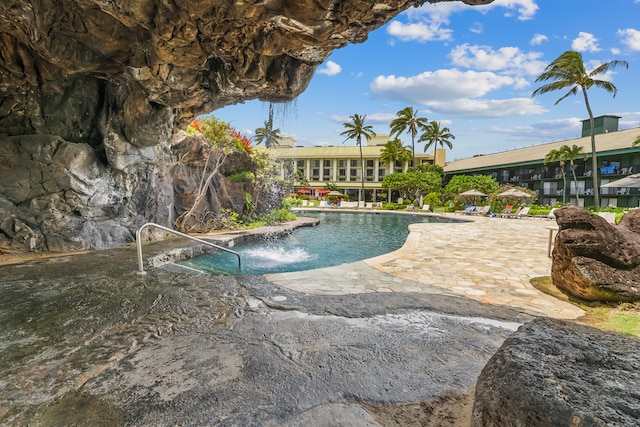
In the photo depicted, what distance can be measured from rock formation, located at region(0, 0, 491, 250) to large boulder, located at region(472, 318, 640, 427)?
485cm

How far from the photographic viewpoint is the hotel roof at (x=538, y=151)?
27047 mm

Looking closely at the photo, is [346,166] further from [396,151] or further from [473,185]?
[473,185]

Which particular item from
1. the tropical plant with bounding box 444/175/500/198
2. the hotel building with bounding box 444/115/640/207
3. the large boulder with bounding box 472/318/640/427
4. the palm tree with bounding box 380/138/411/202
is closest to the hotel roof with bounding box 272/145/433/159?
the palm tree with bounding box 380/138/411/202

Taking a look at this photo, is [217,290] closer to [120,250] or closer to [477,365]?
[477,365]

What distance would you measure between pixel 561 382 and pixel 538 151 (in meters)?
42.9

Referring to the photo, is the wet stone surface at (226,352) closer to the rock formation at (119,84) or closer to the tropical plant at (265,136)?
the rock formation at (119,84)

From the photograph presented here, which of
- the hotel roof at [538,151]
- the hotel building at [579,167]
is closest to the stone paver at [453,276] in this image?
the hotel building at [579,167]

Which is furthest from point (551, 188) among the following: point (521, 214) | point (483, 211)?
point (483, 211)

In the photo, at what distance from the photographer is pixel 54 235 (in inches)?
294

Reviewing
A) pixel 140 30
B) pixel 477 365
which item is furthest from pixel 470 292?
pixel 140 30

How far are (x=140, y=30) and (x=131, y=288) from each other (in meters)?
4.86

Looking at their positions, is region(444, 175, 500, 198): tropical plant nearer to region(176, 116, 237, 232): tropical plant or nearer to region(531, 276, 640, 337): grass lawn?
region(176, 116, 237, 232): tropical plant

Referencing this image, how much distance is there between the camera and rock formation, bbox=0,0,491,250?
512cm

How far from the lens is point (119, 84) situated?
847cm
